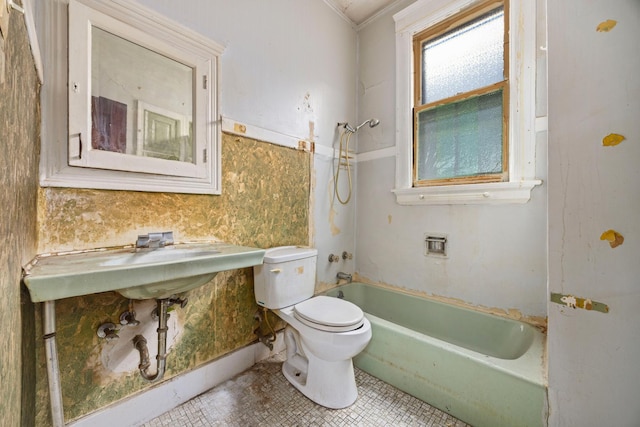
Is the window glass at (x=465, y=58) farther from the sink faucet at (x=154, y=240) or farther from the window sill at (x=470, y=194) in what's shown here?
the sink faucet at (x=154, y=240)

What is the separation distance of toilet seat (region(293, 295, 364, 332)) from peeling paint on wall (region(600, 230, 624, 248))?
0.96 metres

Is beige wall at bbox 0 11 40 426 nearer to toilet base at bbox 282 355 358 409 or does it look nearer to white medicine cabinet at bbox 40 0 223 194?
white medicine cabinet at bbox 40 0 223 194

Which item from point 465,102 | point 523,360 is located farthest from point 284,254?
point 465,102

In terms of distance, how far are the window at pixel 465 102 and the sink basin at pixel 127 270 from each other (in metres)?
1.47

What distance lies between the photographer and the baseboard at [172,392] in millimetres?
1054

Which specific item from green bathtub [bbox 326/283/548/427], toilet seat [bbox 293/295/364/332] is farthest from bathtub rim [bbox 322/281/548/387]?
toilet seat [bbox 293/295/364/332]

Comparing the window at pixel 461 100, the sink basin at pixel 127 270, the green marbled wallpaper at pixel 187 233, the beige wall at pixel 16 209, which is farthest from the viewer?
the window at pixel 461 100

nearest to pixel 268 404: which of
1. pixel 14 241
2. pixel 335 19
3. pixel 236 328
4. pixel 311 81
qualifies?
pixel 236 328

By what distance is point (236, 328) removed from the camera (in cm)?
148

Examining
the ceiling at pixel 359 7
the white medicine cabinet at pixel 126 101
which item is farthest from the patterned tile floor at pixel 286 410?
the ceiling at pixel 359 7

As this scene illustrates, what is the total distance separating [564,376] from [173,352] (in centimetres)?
164

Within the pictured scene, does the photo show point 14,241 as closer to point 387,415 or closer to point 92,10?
point 92,10

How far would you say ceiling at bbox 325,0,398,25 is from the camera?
2.03 metres

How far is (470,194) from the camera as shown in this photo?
1627mm
